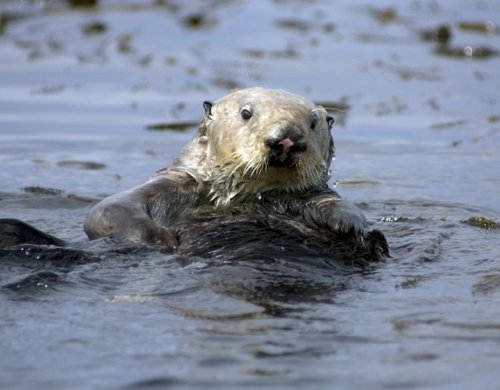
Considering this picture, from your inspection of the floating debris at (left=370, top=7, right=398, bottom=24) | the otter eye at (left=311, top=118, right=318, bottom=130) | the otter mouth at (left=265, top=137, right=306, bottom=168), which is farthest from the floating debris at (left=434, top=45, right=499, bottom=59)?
the otter mouth at (left=265, top=137, right=306, bottom=168)

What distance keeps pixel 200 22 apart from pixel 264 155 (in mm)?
8968

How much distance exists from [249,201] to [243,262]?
2.37ft

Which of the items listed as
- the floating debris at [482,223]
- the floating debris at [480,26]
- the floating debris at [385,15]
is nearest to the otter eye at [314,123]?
the floating debris at [482,223]

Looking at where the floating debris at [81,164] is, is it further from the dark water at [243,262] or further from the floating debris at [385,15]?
the floating debris at [385,15]

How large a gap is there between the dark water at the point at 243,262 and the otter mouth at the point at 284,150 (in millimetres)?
521

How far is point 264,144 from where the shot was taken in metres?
5.43

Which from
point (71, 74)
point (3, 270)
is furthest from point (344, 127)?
point (3, 270)

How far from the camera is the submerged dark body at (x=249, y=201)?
17.6 ft

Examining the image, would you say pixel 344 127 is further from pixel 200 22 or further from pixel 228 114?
pixel 200 22

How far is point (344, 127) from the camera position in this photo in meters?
9.78

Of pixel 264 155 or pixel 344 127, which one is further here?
pixel 344 127

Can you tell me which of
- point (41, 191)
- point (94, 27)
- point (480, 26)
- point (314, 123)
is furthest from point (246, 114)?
point (480, 26)

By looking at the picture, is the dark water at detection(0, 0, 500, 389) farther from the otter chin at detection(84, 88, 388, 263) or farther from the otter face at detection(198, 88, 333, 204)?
the otter face at detection(198, 88, 333, 204)

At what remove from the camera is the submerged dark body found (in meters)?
5.38
